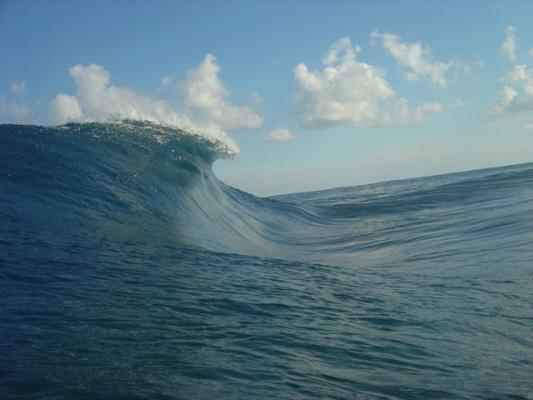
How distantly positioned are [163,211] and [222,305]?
7096 mm

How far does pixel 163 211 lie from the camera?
11.7 meters

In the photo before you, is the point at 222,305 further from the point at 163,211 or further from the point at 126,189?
the point at 126,189

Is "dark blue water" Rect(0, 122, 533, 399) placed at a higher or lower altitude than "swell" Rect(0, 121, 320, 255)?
lower

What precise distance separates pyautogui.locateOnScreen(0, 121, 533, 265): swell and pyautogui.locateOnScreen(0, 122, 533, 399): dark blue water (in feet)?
0.25

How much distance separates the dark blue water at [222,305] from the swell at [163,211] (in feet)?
0.25

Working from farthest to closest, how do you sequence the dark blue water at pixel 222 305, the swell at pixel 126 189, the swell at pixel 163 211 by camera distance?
1. the swell at pixel 126 189
2. the swell at pixel 163 211
3. the dark blue water at pixel 222 305

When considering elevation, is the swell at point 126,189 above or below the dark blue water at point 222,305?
above

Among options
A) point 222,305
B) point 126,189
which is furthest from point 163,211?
point 222,305

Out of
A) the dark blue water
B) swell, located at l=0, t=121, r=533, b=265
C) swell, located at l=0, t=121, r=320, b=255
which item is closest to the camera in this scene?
the dark blue water

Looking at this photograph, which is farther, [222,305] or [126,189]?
[126,189]

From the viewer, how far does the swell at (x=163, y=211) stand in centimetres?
865

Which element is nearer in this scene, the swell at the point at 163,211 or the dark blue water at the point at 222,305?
the dark blue water at the point at 222,305

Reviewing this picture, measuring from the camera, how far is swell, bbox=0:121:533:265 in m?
8.65

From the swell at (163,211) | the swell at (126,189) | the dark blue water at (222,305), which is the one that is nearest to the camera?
the dark blue water at (222,305)
